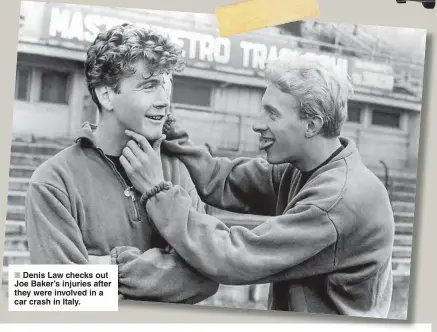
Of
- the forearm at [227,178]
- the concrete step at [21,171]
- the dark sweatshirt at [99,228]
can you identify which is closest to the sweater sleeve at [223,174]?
the forearm at [227,178]

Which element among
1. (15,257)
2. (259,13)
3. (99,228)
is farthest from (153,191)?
(259,13)

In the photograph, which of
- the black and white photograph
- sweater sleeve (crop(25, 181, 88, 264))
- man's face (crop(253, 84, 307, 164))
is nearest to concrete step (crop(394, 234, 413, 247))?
the black and white photograph

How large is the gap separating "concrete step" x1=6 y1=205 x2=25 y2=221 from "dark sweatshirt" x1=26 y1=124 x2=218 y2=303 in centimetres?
4

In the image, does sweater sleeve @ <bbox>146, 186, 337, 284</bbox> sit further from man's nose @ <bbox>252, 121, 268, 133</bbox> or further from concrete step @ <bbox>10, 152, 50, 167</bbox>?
concrete step @ <bbox>10, 152, 50, 167</bbox>

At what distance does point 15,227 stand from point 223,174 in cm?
88

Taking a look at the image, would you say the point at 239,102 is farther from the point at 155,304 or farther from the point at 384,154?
the point at 155,304

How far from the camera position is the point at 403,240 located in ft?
9.85

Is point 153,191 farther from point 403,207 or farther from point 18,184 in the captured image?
point 403,207

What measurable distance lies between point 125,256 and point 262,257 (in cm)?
55

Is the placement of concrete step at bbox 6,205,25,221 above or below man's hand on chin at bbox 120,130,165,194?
below

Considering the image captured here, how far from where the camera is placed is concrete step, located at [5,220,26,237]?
9.73 feet

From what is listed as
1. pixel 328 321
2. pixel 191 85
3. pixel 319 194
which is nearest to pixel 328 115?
pixel 319 194

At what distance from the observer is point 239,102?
9.91ft

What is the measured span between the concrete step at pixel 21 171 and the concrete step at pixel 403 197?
1479 mm
